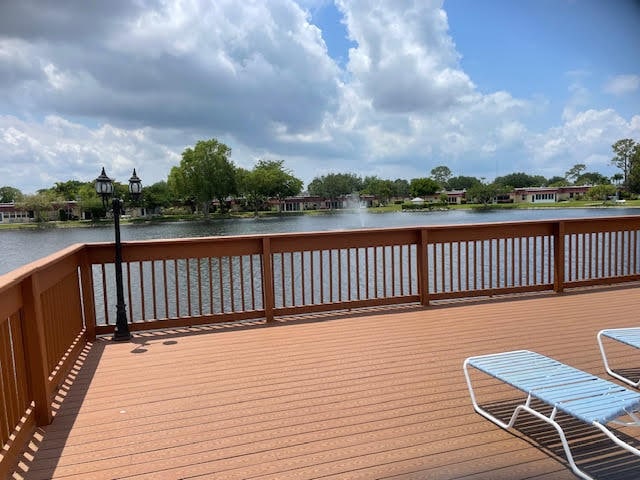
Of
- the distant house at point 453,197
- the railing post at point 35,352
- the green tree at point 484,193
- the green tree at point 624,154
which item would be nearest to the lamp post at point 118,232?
the railing post at point 35,352

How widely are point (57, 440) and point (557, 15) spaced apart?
4003mm

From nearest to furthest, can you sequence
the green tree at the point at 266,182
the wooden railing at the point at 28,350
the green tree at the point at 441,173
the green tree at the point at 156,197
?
1. the wooden railing at the point at 28,350
2. the green tree at the point at 266,182
3. the green tree at the point at 156,197
4. the green tree at the point at 441,173

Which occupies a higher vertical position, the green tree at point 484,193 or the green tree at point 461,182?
the green tree at point 461,182

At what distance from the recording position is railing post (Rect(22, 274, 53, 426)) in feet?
9.30

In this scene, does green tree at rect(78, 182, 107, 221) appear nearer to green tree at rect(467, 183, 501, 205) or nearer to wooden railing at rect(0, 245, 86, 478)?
wooden railing at rect(0, 245, 86, 478)

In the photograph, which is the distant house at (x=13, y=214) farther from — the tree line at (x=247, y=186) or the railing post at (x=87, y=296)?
the railing post at (x=87, y=296)

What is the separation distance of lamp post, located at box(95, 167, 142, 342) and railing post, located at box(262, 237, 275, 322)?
4.59 feet

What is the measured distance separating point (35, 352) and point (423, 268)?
4.06 meters

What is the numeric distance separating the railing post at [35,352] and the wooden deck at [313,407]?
139 millimetres

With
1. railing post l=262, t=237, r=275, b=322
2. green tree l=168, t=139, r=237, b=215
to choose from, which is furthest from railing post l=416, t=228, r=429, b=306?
green tree l=168, t=139, r=237, b=215

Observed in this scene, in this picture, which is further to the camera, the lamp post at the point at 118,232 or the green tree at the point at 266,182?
the green tree at the point at 266,182

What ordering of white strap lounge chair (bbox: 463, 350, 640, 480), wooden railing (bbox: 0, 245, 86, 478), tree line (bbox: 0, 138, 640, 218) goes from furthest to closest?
tree line (bbox: 0, 138, 640, 218) < wooden railing (bbox: 0, 245, 86, 478) < white strap lounge chair (bbox: 463, 350, 640, 480)

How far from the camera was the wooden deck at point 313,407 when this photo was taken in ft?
7.66

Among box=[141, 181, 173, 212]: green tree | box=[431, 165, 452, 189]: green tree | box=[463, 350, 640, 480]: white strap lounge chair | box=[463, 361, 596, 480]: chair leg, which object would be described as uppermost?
box=[431, 165, 452, 189]: green tree
